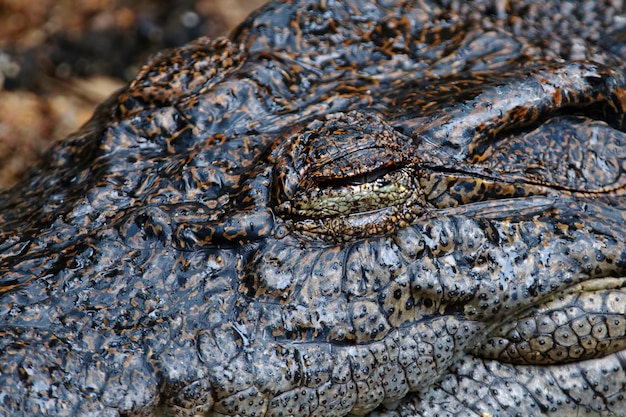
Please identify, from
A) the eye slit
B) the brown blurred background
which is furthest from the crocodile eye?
the brown blurred background

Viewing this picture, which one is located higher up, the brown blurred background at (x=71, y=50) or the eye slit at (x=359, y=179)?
the eye slit at (x=359, y=179)

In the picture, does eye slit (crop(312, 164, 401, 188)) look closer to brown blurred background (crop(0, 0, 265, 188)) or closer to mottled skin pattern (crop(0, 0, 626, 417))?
mottled skin pattern (crop(0, 0, 626, 417))

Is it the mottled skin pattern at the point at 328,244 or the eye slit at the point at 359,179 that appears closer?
the mottled skin pattern at the point at 328,244

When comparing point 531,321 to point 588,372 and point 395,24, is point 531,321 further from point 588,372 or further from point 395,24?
point 395,24

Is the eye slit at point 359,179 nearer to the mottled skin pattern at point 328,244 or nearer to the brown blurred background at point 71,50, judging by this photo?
the mottled skin pattern at point 328,244

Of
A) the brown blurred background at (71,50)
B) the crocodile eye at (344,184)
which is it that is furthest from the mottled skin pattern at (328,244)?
the brown blurred background at (71,50)

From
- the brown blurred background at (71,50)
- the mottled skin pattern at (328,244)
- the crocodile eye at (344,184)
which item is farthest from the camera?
the brown blurred background at (71,50)
